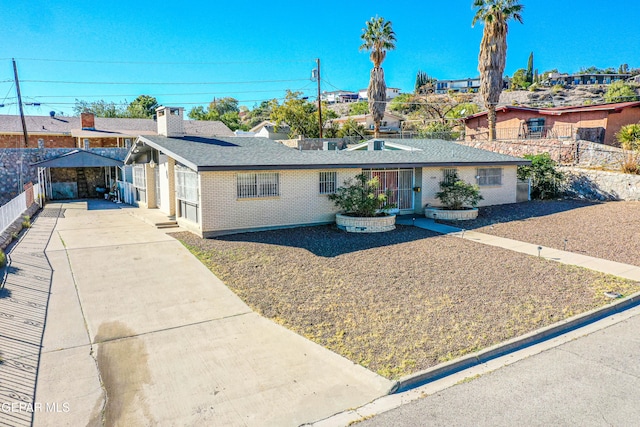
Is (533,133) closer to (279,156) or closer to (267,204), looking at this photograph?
(279,156)

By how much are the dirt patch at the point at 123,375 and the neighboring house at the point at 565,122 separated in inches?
1099

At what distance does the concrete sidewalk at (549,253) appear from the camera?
10.3 meters

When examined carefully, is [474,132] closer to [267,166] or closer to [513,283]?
[267,166]

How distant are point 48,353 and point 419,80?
366 feet

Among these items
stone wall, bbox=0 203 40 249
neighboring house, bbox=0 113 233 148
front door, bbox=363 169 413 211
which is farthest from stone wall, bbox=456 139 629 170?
stone wall, bbox=0 203 40 249

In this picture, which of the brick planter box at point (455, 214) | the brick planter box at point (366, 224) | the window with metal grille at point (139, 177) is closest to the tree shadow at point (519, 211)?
the brick planter box at point (455, 214)

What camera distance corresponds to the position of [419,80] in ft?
354

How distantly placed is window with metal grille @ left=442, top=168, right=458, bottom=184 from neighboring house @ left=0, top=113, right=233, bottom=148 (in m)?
22.0

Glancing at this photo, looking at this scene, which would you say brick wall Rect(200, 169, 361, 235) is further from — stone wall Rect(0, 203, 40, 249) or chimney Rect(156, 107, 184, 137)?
chimney Rect(156, 107, 184, 137)

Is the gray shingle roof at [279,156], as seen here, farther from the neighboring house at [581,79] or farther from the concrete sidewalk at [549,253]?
the neighboring house at [581,79]

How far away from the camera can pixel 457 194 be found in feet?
58.3

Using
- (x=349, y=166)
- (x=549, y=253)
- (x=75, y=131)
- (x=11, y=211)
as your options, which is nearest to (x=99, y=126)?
(x=75, y=131)

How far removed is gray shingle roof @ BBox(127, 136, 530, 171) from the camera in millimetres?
14062

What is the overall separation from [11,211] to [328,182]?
1119cm
